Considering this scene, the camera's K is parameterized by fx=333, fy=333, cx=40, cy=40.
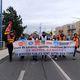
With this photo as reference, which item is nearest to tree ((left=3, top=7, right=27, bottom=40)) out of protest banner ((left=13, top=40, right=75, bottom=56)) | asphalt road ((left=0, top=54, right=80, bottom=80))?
protest banner ((left=13, top=40, right=75, bottom=56))

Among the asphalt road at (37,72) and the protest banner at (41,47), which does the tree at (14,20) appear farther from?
the asphalt road at (37,72)

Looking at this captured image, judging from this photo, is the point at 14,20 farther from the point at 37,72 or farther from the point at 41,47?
the point at 37,72

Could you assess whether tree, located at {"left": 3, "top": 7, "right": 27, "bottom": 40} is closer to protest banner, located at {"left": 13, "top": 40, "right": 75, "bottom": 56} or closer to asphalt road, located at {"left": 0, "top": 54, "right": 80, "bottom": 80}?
protest banner, located at {"left": 13, "top": 40, "right": 75, "bottom": 56}

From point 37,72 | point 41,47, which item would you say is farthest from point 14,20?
point 37,72

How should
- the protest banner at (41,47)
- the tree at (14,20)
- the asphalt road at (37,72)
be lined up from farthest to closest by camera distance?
the tree at (14,20) < the protest banner at (41,47) < the asphalt road at (37,72)

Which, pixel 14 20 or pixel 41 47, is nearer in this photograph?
pixel 41 47

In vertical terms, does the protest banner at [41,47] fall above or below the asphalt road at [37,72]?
above

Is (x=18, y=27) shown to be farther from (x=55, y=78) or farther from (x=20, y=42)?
(x=55, y=78)

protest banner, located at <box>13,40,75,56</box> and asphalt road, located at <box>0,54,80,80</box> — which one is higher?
protest banner, located at <box>13,40,75,56</box>

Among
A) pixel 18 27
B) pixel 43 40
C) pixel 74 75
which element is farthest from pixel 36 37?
pixel 18 27

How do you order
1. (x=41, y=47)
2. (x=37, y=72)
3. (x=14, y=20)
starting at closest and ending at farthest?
(x=37, y=72)
(x=41, y=47)
(x=14, y=20)

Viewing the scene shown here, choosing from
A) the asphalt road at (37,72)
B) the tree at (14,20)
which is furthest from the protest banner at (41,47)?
the tree at (14,20)

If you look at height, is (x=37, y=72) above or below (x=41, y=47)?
below

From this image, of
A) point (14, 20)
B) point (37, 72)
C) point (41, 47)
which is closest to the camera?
A: point (37, 72)
